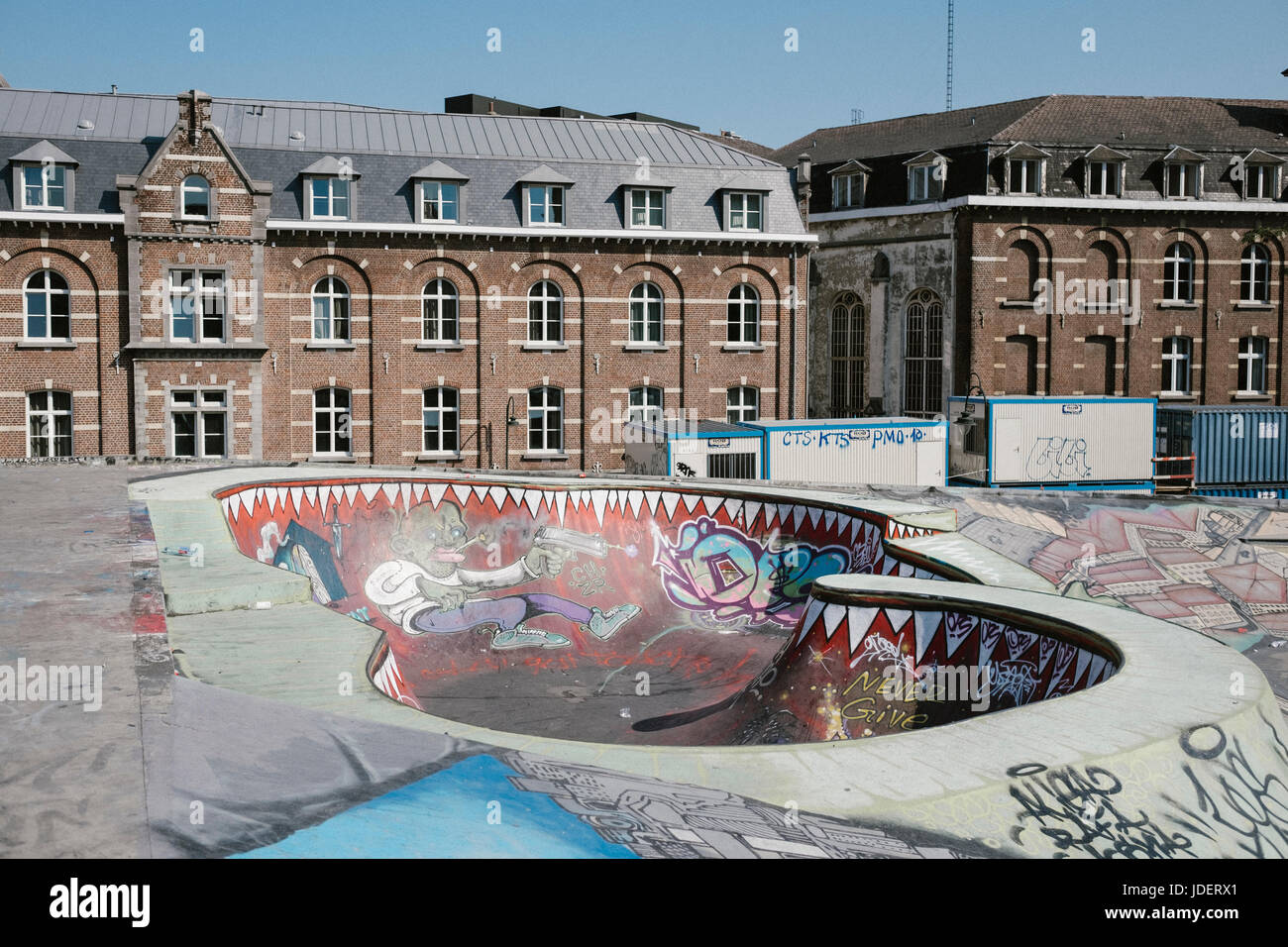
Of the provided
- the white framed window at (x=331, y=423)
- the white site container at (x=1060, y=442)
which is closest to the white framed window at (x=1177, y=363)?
the white site container at (x=1060, y=442)

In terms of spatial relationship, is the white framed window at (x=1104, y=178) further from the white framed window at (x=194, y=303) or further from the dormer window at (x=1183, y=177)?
the white framed window at (x=194, y=303)

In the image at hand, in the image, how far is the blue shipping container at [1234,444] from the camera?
34281 millimetres

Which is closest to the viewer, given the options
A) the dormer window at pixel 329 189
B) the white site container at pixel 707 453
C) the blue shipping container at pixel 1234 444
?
the white site container at pixel 707 453

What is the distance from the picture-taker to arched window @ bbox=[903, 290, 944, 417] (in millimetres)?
42844

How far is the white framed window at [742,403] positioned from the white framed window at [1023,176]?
12.1 meters

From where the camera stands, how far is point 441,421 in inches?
1431

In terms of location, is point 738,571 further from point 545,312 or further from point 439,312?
point 439,312

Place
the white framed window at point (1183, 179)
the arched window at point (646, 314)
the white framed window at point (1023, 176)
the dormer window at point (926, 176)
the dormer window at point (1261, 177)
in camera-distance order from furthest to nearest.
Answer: the dormer window at point (1261, 177) < the white framed window at point (1183, 179) < the dormer window at point (926, 176) < the white framed window at point (1023, 176) < the arched window at point (646, 314)

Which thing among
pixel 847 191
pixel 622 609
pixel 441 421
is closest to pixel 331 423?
pixel 441 421

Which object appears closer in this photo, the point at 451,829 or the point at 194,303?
the point at 451,829

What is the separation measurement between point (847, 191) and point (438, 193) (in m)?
17.7

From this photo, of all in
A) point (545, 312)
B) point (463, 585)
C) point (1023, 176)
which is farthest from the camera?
point (1023, 176)
